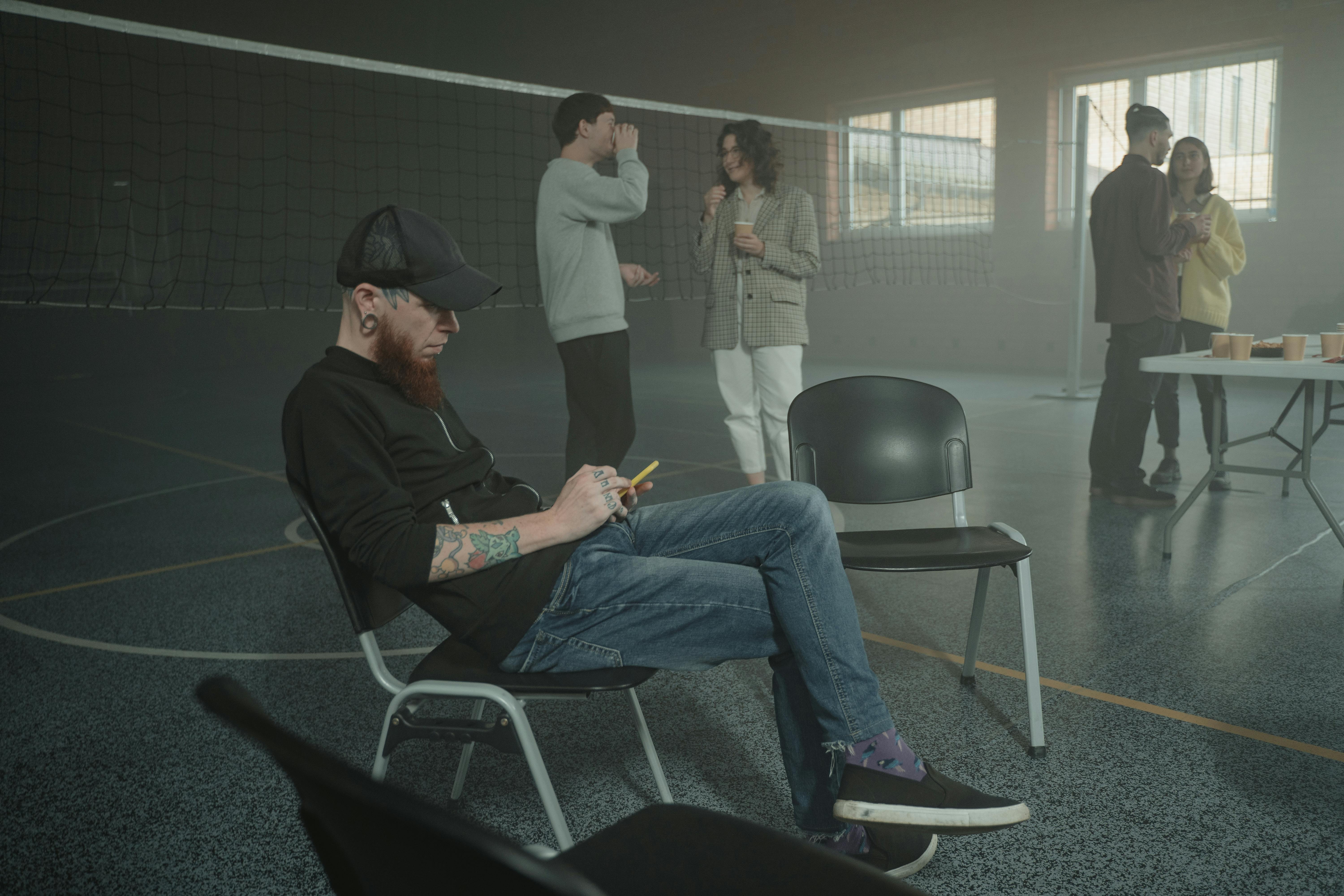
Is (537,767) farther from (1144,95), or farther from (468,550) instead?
(1144,95)

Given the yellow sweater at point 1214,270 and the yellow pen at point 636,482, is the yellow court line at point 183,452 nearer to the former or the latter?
the yellow pen at point 636,482

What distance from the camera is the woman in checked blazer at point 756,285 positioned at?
4.00 m

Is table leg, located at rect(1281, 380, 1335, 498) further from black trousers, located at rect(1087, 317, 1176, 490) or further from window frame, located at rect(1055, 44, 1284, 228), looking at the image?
window frame, located at rect(1055, 44, 1284, 228)

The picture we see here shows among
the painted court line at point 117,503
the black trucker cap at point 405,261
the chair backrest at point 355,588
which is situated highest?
the black trucker cap at point 405,261

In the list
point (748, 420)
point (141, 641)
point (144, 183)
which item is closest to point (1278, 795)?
point (748, 420)

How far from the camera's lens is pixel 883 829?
1.53m

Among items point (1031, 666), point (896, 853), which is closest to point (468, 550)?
A: point (896, 853)

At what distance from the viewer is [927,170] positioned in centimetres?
1037

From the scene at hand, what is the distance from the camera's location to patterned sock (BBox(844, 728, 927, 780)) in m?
1.52

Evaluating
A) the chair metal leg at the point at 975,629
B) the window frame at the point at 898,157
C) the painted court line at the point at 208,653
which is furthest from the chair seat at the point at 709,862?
the window frame at the point at 898,157

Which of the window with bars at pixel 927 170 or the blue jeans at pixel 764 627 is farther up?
the window with bars at pixel 927 170

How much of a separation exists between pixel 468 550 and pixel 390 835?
93 cm

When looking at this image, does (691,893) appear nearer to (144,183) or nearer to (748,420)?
(748,420)

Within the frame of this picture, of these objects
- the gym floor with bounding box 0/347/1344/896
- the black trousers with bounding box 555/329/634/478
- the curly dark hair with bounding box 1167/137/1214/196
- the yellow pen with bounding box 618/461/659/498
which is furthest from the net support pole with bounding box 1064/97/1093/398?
the yellow pen with bounding box 618/461/659/498
